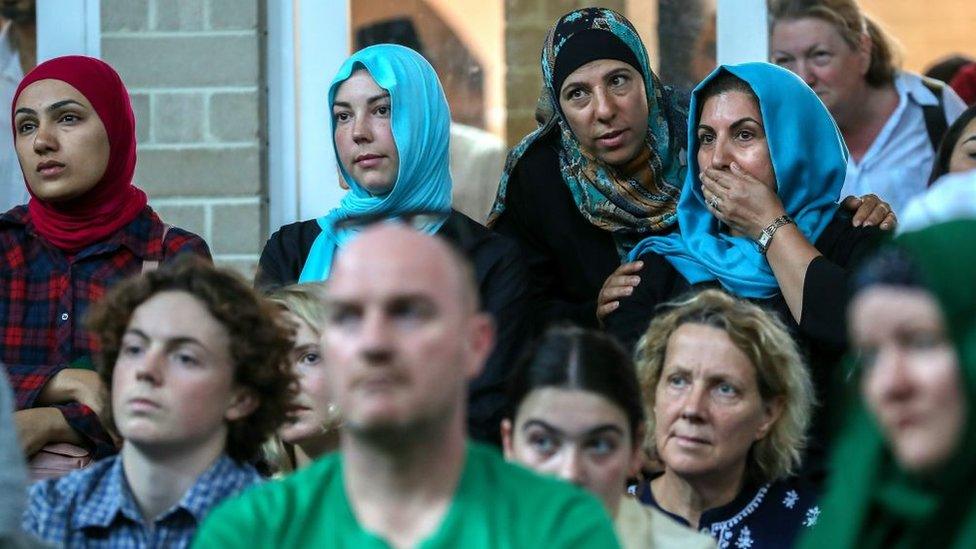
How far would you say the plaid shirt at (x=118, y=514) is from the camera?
3.25m

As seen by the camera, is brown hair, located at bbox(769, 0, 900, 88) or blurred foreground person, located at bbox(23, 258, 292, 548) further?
brown hair, located at bbox(769, 0, 900, 88)

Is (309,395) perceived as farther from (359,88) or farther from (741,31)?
(741,31)

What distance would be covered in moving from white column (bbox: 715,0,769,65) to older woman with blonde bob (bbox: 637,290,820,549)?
1651 millimetres

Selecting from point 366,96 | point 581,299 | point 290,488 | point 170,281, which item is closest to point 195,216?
point 366,96

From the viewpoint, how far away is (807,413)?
3826mm

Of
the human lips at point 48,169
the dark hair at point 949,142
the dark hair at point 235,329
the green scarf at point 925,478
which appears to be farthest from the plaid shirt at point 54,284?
the green scarf at point 925,478

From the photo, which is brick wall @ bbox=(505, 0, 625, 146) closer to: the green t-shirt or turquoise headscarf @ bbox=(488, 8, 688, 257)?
turquoise headscarf @ bbox=(488, 8, 688, 257)

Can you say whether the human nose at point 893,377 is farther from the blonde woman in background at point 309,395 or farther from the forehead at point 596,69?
the forehead at point 596,69

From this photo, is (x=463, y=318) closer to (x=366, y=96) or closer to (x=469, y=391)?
(x=469, y=391)

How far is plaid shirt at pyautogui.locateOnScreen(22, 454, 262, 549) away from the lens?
3252 millimetres

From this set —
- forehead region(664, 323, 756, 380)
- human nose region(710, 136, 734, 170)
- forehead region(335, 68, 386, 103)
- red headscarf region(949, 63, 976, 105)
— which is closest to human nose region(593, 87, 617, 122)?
human nose region(710, 136, 734, 170)

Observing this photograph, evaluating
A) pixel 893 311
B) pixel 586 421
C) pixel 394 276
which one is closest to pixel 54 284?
pixel 586 421

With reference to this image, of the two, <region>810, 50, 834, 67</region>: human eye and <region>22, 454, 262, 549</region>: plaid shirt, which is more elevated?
<region>810, 50, 834, 67</region>: human eye

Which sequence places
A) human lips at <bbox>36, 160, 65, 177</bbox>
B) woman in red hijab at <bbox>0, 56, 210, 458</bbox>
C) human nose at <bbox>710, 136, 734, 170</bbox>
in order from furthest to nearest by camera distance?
human lips at <bbox>36, 160, 65, 177</bbox> < human nose at <bbox>710, 136, 734, 170</bbox> < woman in red hijab at <bbox>0, 56, 210, 458</bbox>
